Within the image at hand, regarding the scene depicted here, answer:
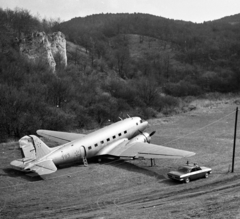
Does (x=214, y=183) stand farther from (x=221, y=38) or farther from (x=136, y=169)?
(x=221, y=38)

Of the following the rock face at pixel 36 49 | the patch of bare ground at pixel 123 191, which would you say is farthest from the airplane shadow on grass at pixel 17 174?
the rock face at pixel 36 49

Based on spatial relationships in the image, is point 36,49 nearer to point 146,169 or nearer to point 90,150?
point 90,150

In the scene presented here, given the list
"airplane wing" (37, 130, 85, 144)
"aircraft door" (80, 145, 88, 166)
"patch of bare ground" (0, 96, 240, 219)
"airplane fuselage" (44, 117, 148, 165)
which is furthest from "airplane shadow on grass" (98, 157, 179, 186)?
"airplane wing" (37, 130, 85, 144)

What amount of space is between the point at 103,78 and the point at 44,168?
73.3 meters

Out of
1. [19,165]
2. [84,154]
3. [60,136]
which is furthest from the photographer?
[60,136]

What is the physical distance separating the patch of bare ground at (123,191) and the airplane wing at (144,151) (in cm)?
119

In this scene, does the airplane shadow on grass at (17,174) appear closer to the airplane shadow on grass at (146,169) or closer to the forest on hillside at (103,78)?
the airplane shadow on grass at (146,169)

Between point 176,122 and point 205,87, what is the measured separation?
5729cm

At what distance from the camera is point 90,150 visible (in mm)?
27922

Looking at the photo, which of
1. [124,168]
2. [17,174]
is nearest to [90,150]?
[124,168]

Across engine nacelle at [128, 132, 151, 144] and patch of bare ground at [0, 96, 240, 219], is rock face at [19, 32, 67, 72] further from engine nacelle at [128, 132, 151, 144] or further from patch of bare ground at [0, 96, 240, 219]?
engine nacelle at [128, 132, 151, 144]

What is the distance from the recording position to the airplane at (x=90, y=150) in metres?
24.3

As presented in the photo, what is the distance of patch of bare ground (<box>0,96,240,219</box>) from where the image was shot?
17906 mm

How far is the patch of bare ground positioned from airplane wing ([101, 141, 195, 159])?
119 centimetres
